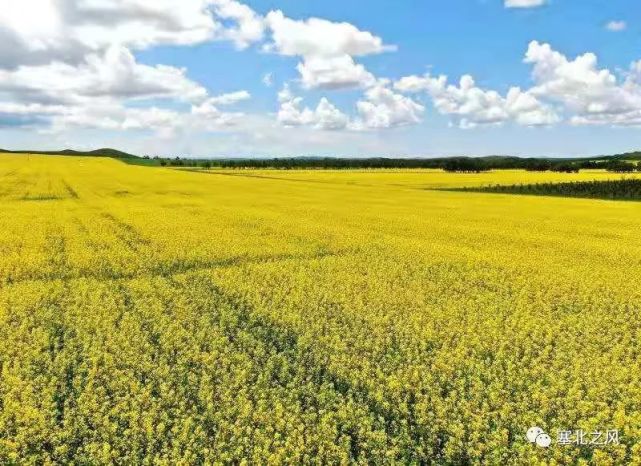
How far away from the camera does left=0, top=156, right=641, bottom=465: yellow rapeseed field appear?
866 centimetres

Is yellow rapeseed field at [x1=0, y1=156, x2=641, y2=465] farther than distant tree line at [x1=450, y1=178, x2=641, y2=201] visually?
No

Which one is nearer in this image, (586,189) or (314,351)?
(314,351)

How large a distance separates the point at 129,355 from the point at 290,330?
3911mm

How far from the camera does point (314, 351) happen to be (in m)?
12.2

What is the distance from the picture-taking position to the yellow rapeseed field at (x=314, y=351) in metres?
8.66

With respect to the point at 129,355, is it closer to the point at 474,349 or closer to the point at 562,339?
the point at 474,349

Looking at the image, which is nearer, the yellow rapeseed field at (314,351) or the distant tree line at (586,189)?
the yellow rapeseed field at (314,351)

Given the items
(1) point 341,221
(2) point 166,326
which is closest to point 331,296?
(2) point 166,326

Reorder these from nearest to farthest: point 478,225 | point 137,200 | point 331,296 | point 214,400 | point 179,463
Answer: point 179,463 < point 214,400 < point 331,296 < point 478,225 < point 137,200

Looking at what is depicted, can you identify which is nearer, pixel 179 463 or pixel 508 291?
pixel 179 463

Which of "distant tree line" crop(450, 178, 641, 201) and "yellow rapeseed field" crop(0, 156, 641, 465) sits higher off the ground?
"distant tree line" crop(450, 178, 641, 201)

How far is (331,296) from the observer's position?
16.7 m

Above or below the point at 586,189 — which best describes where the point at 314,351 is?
below

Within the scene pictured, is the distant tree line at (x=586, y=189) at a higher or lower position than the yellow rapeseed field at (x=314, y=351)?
higher
